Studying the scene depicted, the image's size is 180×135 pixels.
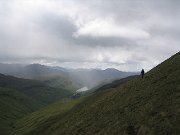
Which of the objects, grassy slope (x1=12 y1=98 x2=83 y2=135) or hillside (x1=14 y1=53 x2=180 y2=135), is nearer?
hillside (x1=14 y1=53 x2=180 y2=135)

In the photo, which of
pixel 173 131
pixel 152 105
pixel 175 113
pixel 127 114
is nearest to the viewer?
pixel 173 131

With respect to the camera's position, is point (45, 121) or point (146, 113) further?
point (45, 121)

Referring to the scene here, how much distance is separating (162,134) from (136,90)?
30.6 m

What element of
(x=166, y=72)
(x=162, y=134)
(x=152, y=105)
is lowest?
(x=162, y=134)

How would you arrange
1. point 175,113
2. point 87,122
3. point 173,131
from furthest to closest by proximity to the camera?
point 87,122
point 175,113
point 173,131

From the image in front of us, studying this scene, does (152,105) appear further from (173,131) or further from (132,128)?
(173,131)

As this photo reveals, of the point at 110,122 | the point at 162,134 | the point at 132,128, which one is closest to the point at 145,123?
the point at 132,128

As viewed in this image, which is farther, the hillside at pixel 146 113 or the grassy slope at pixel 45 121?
the grassy slope at pixel 45 121

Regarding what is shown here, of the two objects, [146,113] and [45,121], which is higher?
[146,113]

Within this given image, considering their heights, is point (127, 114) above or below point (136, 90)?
below

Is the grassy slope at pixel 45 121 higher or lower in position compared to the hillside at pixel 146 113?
lower

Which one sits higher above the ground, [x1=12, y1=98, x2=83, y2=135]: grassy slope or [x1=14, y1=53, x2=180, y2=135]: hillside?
[x1=14, y1=53, x2=180, y2=135]: hillside

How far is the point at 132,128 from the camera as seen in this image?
48.9m

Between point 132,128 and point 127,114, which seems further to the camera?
point 127,114
